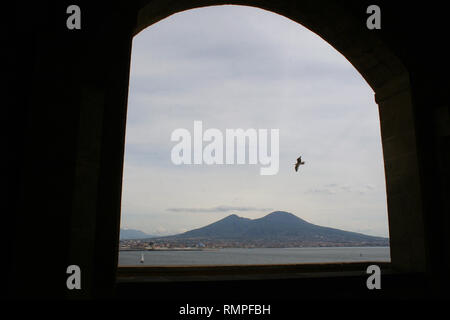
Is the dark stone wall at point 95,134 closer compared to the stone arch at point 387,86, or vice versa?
the dark stone wall at point 95,134

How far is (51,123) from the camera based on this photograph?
13.0ft

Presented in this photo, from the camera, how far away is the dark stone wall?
149 inches

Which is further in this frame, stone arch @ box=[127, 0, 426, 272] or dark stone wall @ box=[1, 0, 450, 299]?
stone arch @ box=[127, 0, 426, 272]

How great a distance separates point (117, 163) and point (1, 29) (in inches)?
83.7

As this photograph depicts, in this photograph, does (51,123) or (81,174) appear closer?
(51,123)

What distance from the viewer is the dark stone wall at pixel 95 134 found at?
3781 millimetres

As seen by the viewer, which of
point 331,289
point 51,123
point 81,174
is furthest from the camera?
point 331,289

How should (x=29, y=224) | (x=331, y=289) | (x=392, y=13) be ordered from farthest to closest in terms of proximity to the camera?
(x=392, y=13) → (x=331, y=289) → (x=29, y=224)

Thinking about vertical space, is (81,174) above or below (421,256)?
above

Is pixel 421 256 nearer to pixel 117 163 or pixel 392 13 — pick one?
pixel 392 13

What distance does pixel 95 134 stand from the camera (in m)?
4.76

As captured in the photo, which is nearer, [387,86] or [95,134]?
[95,134]
